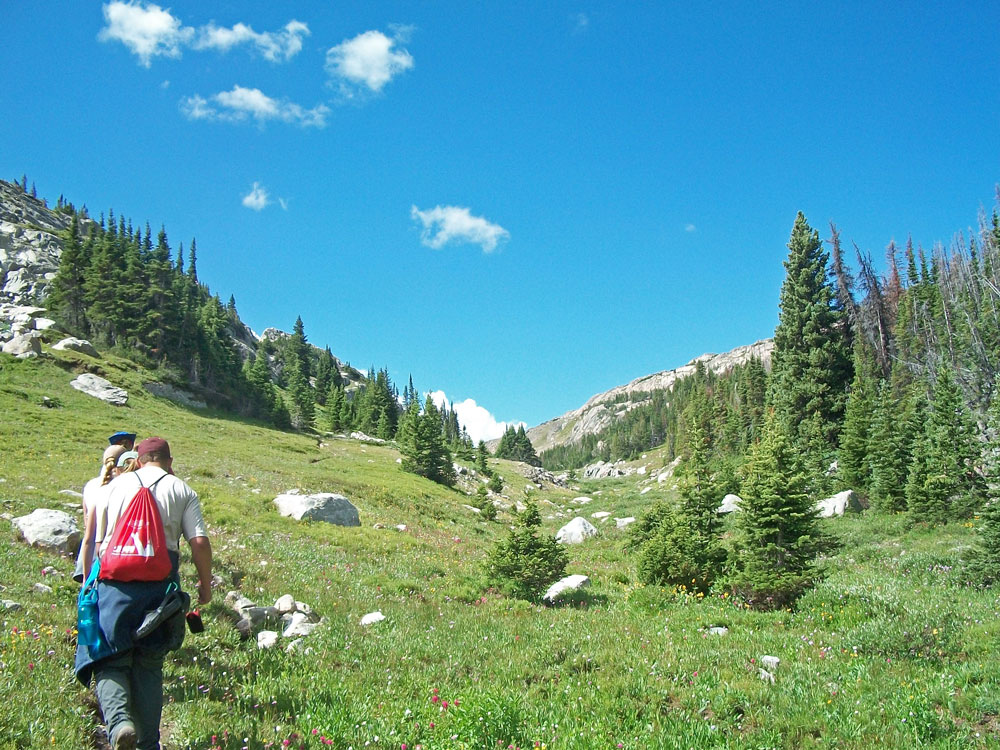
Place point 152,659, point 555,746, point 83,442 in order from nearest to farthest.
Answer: point 152,659 → point 555,746 → point 83,442

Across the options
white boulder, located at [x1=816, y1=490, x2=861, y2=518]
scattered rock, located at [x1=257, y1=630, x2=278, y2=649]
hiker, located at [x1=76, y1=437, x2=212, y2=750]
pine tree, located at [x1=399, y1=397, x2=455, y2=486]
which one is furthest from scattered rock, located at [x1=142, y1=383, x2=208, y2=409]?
white boulder, located at [x1=816, y1=490, x2=861, y2=518]

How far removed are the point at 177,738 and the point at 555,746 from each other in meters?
3.88

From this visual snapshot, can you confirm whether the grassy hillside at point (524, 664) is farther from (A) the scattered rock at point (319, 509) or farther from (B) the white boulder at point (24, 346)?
(B) the white boulder at point (24, 346)

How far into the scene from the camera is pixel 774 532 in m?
12.9

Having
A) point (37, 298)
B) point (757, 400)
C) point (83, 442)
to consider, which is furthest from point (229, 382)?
point (757, 400)

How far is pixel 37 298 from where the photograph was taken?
290 ft

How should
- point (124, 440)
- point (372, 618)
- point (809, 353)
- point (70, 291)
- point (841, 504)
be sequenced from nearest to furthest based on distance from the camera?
point (124, 440) → point (372, 618) → point (841, 504) → point (809, 353) → point (70, 291)

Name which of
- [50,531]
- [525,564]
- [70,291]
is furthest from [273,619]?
[70,291]

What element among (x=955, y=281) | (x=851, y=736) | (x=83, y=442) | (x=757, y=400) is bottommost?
(x=851, y=736)

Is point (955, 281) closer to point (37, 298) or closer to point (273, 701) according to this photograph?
point (273, 701)

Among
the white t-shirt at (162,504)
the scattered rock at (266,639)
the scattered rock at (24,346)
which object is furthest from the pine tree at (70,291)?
the white t-shirt at (162,504)

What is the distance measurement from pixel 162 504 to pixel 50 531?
8.42 metres

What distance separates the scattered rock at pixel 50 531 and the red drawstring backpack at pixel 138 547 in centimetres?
769

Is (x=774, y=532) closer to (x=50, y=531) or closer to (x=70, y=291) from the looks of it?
(x=50, y=531)
